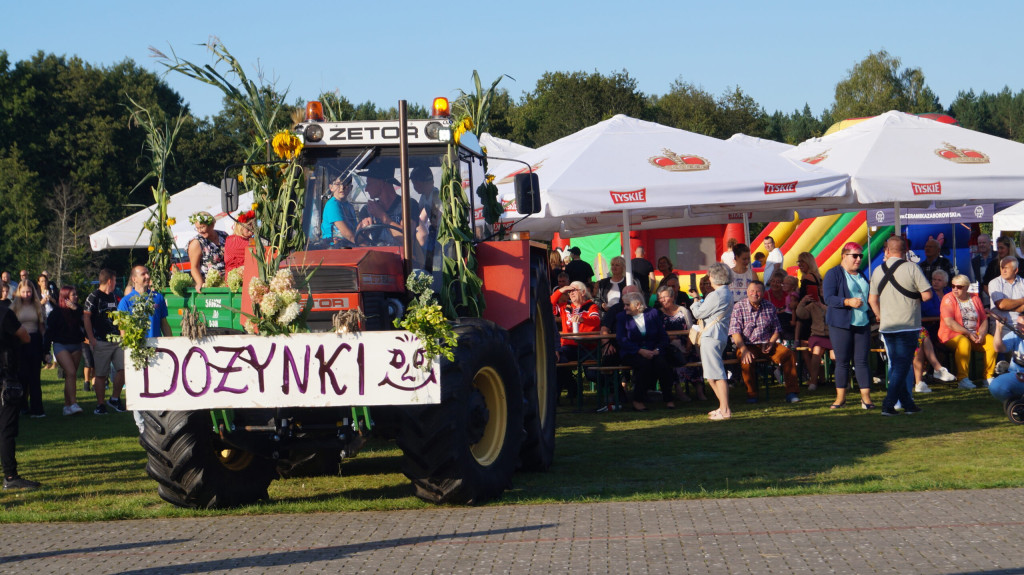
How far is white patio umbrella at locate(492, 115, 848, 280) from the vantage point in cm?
1324

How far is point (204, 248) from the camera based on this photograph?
9727mm

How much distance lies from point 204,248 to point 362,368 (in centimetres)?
327

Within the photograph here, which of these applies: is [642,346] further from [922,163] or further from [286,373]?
[286,373]

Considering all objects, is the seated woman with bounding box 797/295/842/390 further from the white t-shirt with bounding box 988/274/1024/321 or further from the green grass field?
the white t-shirt with bounding box 988/274/1024/321

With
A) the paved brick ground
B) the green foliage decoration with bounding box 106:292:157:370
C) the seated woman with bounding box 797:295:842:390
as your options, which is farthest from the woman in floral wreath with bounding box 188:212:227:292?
the seated woman with bounding box 797:295:842:390

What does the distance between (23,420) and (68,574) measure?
32.8 ft

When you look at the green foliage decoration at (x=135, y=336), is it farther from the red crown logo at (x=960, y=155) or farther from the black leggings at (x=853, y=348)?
the red crown logo at (x=960, y=155)

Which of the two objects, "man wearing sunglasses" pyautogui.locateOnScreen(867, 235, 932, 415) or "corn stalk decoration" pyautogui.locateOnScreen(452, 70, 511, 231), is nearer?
"corn stalk decoration" pyautogui.locateOnScreen(452, 70, 511, 231)

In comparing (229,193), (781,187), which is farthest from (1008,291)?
(229,193)

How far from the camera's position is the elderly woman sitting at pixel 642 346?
44.3 ft

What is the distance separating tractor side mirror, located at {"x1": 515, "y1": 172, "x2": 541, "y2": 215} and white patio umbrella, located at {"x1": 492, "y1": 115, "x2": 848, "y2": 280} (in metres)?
4.01

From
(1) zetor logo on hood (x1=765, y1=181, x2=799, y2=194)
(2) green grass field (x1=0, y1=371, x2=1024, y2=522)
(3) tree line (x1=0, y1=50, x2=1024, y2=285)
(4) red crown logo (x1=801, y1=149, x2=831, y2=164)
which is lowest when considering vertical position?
(2) green grass field (x1=0, y1=371, x2=1024, y2=522)

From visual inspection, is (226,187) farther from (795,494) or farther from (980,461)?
(980,461)

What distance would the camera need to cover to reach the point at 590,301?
1455 cm
